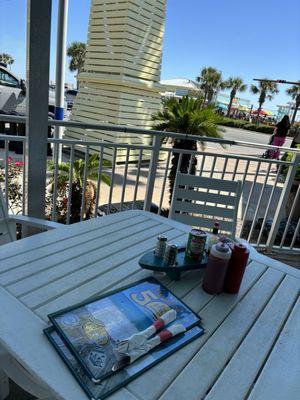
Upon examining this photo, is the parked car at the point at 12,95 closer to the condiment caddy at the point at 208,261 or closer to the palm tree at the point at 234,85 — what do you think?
the condiment caddy at the point at 208,261

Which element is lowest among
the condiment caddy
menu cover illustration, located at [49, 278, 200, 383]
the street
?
the street

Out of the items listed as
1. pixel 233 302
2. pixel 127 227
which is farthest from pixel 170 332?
pixel 127 227

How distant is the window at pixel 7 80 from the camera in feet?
27.8

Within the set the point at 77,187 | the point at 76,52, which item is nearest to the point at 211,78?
the point at 76,52

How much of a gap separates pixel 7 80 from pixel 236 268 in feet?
30.8

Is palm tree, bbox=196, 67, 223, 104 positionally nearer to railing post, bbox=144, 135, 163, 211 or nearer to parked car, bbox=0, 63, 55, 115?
parked car, bbox=0, 63, 55, 115

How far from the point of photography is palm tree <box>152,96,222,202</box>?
475cm

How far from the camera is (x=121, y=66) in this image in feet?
24.8

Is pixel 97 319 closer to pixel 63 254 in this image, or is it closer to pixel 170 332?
pixel 170 332

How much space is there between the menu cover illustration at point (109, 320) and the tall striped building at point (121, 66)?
7.00 meters

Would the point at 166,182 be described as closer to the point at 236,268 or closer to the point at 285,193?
the point at 285,193

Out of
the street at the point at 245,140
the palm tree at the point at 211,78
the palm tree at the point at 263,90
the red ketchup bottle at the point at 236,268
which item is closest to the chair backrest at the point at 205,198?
the red ketchup bottle at the point at 236,268

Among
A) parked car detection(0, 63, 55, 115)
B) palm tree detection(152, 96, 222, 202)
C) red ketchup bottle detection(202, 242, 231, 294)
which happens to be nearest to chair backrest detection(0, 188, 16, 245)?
red ketchup bottle detection(202, 242, 231, 294)

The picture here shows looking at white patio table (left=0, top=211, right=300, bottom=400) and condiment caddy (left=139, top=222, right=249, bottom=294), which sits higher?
condiment caddy (left=139, top=222, right=249, bottom=294)
